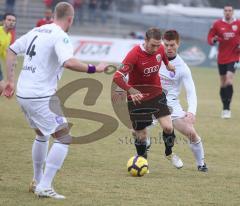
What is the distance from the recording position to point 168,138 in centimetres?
927

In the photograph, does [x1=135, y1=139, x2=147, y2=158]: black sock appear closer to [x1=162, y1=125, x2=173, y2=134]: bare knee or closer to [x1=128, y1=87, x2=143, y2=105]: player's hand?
[x1=162, y1=125, x2=173, y2=134]: bare knee

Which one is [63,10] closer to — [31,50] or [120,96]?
[31,50]

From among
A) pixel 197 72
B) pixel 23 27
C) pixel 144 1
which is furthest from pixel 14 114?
pixel 144 1

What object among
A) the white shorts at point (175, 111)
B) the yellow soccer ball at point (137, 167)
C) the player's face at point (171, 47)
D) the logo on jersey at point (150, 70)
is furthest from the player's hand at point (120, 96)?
the yellow soccer ball at point (137, 167)

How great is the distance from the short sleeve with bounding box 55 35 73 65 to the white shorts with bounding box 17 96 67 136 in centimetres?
54

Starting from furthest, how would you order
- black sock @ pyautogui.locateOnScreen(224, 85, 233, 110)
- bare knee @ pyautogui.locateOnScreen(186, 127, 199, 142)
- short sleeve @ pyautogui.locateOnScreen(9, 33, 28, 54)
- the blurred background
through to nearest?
the blurred background → black sock @ pyautogui.locateOnScreen(224, 85, 233, 110) → bare knee @ pyautogui.locateOnScreen(186, 127, 199, 142) → short sleeve @ pyautogui.locateOnScreen(9, 33, 28, 54)

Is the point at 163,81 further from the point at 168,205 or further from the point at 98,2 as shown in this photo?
the point at 98,2

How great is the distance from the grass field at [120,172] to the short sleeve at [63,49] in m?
1.50

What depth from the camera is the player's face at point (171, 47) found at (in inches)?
368

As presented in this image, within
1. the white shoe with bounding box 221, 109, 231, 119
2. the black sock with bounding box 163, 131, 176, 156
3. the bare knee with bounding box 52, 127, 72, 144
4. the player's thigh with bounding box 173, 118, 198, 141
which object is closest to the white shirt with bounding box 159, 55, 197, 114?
the player's thigh with bounding box 173, 118, 198, 141

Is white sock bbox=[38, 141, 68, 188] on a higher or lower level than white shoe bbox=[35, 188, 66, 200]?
higher

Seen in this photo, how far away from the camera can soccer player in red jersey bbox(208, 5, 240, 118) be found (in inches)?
632

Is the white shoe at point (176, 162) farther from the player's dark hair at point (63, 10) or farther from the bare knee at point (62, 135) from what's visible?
the player's dark hair at point (63, 10)

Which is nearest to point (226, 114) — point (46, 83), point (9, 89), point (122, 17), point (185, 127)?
point (185, 127)
